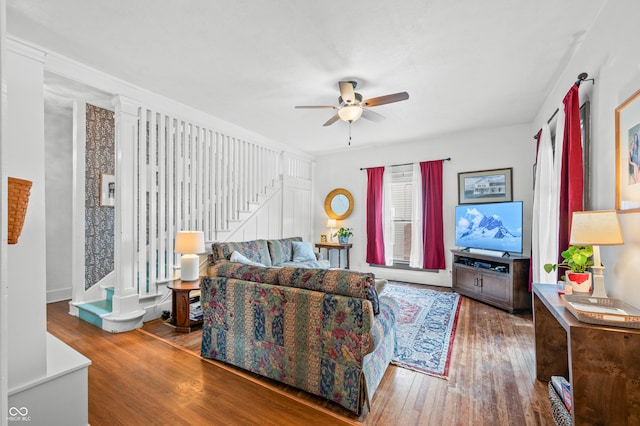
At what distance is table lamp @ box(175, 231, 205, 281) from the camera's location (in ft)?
11.0

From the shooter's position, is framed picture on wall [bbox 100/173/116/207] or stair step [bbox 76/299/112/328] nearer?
stair step [bbox 76/299/112/328]

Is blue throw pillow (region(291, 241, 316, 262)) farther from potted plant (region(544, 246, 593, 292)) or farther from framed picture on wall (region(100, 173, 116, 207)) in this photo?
potted plant (region(544, 246, 593, 292))

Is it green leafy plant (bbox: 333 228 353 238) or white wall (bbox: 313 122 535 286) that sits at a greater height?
white wall (bbox: 313 122 535 286)

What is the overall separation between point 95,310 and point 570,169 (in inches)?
199

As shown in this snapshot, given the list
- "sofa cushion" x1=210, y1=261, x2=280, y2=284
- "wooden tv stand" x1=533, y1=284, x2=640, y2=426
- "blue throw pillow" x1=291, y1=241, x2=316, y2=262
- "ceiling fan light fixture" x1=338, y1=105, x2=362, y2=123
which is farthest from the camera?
"blue throw pillow" x1=291, y1=241, x2=316, y2=262

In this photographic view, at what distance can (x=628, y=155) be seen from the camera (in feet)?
5.46

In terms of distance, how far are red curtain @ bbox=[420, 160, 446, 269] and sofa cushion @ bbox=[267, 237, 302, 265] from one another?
2539 millimetres

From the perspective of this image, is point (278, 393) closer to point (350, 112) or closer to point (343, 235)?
point (350, 112)

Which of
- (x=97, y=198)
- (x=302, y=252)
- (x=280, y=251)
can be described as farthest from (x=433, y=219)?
(x=97, y=198)

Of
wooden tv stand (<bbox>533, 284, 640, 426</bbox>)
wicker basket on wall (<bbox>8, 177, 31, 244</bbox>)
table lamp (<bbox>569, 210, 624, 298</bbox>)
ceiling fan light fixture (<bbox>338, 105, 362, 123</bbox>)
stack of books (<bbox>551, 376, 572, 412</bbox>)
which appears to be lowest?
stack of books (<bbox>551, 376, 572, 412</bbox>)

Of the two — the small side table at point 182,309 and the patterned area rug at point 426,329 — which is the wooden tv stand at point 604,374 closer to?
the patterned area rug at point 426,329

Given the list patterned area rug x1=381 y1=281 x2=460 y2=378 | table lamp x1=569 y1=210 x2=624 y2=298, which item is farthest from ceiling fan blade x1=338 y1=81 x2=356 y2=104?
table lamp x1=569 y1=210 x2=624 y2=298

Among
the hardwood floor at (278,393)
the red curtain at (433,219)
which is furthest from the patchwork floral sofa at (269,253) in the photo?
the red curtain at (433,219)

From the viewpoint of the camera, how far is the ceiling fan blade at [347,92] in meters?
2.88
